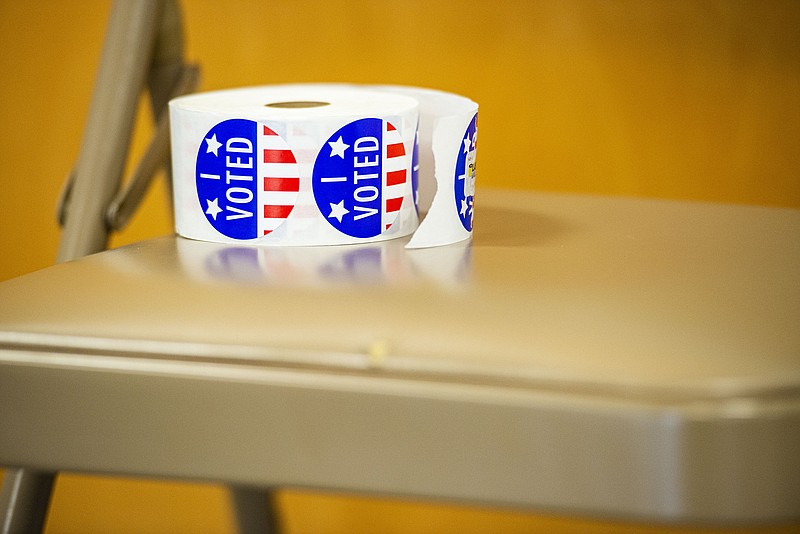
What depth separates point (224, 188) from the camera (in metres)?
0.47

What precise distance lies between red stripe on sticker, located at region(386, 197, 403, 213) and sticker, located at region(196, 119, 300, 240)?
0.05m

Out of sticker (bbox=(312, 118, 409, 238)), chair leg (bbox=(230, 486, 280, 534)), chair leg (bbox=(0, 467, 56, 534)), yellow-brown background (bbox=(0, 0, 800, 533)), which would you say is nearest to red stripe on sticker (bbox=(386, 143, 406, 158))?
sticker (bbox=(312, 118, 409, 238))

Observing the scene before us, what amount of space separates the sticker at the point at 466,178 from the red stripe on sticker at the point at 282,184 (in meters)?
0.08

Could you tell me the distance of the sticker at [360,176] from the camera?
45cm

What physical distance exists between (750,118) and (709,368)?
0.68 m

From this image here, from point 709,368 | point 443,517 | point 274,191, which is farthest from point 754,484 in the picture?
point 443,517

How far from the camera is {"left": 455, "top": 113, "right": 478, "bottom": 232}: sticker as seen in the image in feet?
1.57

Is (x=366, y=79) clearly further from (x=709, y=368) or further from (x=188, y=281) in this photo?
(x=709, y=368)

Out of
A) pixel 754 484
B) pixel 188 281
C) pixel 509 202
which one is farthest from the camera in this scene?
pixel 509 202

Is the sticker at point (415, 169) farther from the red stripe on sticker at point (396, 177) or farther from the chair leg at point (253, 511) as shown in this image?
the chair leg at point (253, 511)

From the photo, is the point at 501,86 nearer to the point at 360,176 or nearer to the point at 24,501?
→ the point at 360,176

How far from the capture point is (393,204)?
479 mm

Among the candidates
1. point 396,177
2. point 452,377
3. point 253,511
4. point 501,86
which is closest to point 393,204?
point 396,177

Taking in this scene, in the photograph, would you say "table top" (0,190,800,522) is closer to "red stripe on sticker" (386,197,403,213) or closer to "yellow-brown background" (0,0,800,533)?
"red stripe on sticker" (386,197,403,213)
